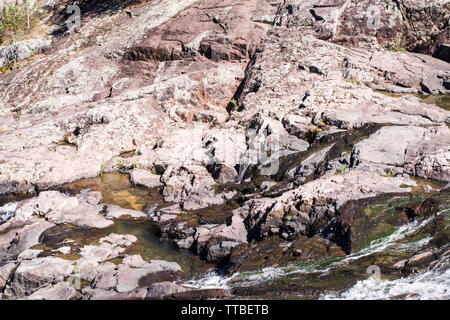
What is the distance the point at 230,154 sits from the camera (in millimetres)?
14727

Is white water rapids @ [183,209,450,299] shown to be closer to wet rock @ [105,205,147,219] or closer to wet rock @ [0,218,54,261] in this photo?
wet rock @ [105,205,147,219]

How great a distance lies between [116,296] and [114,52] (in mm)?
18701

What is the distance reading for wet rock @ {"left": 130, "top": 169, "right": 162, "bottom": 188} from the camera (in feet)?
48.2

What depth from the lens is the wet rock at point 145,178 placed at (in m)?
14.7

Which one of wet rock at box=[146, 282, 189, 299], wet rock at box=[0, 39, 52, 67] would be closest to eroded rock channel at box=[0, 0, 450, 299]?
wet rock at box=[146, 282, 189, 299]

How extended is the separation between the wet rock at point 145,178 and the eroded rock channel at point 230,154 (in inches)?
3.0

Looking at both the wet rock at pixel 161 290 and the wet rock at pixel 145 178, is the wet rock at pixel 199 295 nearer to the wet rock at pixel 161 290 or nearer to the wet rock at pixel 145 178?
the wet rock at pixel 161 290

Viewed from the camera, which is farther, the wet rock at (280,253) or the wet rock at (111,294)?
the wet rock at (280,253)

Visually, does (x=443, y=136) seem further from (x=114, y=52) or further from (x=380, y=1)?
(x=114, y=52)

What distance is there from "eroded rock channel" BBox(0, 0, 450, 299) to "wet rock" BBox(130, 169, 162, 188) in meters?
0.08

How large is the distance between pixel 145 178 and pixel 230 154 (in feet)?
11.2

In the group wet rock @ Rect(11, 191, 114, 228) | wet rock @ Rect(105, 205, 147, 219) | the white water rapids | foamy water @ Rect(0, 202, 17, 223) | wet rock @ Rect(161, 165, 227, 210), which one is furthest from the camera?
foamy water @ Rect(0, 202, 17, 223)

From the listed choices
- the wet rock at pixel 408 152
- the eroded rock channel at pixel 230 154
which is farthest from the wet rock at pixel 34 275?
the wet rock at pixel 408 152

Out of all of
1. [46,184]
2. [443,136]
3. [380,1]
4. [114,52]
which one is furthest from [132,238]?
[380,1]
